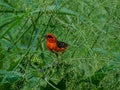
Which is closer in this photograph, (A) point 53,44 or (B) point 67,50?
(B) point 67,50

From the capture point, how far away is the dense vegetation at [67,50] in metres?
1.90

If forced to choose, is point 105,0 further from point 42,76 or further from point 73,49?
point 42,76

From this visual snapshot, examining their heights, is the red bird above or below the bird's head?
below

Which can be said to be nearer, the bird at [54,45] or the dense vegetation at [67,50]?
the dense vegetation at [67,50]

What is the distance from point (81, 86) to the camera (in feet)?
6.46

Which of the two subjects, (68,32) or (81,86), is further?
(68,32)

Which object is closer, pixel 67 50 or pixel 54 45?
pixel 67 50

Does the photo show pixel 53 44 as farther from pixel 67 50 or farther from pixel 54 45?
pixel 67 50

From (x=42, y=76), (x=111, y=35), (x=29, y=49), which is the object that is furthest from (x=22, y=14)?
(x=111, y=35)

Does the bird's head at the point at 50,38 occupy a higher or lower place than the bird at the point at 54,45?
higher

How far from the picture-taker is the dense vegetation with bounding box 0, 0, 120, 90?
1897 millimetres

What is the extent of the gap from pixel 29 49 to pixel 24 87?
158 millimetres

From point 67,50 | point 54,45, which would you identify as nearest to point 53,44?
point 54,45

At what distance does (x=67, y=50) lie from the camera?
205cm
